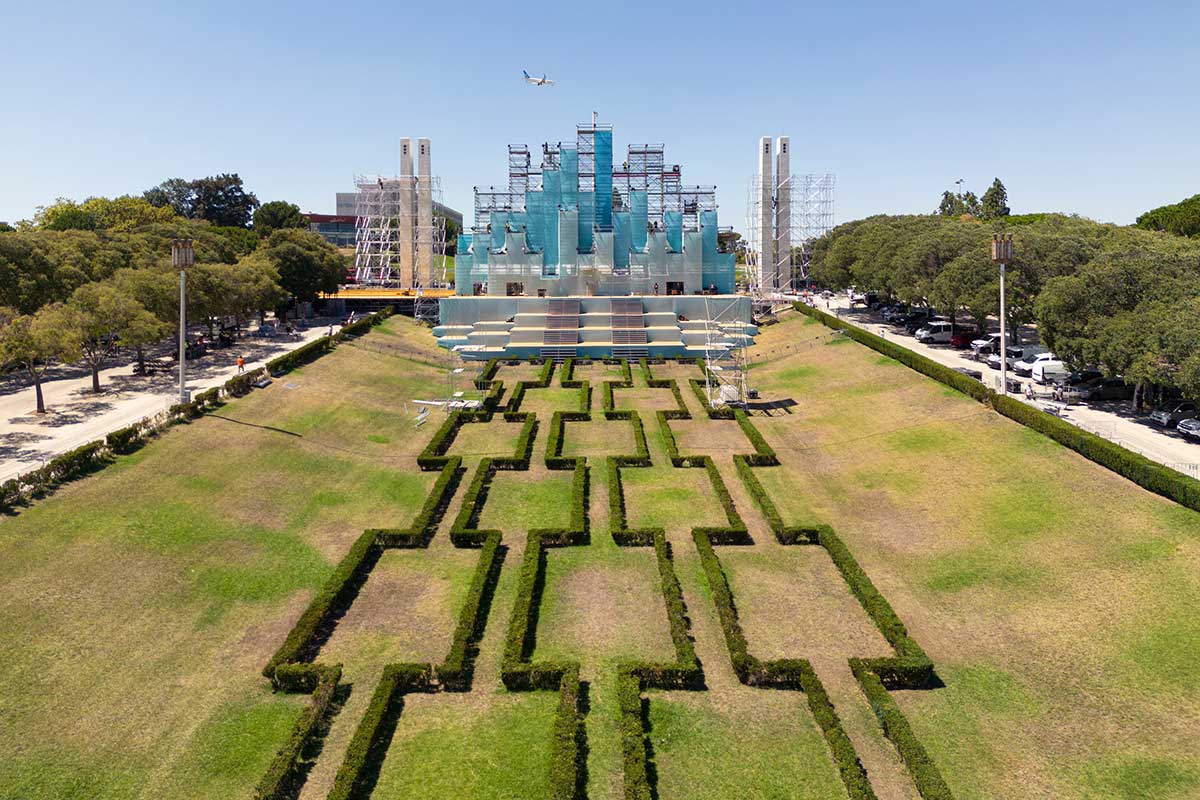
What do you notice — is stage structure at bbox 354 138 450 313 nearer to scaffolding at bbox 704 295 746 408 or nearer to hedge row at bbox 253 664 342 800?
scaffolding at bbox 704 295 746 408

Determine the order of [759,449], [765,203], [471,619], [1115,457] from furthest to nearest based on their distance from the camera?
[765,203] < [759,449] < [1115,457] < [471,619]

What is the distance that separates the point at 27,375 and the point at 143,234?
32348 millimetres

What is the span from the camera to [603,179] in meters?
86.7

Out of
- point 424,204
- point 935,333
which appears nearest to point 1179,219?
point 935,333

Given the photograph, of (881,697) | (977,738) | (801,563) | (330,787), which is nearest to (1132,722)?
(977,738)

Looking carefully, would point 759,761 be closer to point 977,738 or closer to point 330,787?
point 977,738

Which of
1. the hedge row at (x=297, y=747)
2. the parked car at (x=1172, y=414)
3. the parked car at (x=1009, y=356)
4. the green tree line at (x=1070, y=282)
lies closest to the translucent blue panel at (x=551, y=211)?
the green tree line at (x=1070, y=282)

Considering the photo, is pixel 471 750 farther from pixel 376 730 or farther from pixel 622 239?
pixel 622 239

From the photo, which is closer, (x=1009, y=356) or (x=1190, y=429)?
(x=1190, y=429)

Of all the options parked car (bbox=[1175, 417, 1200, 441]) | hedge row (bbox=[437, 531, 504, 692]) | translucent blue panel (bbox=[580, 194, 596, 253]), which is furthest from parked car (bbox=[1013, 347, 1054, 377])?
translucent blue panel (bbox=[580, 194, 596, 253])

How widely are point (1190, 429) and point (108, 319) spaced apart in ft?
207

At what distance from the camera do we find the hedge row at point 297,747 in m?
17.1

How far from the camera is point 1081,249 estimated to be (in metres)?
54.6

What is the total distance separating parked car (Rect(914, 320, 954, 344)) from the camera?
220 ft
